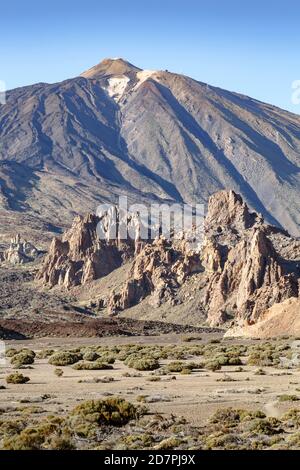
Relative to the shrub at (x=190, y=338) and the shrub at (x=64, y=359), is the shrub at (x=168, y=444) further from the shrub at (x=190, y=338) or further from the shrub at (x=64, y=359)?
the shrub at (x=190, y=338)

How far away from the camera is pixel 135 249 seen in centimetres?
11862

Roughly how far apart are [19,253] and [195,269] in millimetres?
59518

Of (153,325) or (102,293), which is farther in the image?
(102,293)

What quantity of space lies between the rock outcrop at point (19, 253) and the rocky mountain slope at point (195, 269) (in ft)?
81.8

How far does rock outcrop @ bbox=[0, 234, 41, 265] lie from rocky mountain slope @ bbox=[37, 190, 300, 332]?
81.8ft

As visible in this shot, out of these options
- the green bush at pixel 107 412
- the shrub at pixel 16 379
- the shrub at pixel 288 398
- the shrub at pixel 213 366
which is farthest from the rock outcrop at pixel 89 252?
the green bush at pixel 107 412

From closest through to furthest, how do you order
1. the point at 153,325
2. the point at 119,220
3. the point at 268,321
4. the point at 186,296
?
the point at 268,321 → the point at 153,325 → the point at 186,296 → the point at 119,220

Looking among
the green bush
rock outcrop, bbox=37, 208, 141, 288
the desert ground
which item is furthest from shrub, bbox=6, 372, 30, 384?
rock outcrop, bbox=37, 208, 141, 288

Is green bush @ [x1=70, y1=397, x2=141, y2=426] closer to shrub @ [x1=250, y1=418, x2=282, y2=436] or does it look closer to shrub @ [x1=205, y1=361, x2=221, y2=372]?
shrub @ [x1=250, y1=418, x2=282, y2=436]

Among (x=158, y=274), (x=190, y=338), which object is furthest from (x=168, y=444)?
(x=158, y=274)
